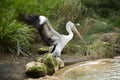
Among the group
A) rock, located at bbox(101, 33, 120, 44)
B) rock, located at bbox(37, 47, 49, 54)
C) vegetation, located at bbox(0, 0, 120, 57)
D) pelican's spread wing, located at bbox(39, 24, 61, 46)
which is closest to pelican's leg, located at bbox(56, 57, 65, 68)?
Result: pelican's spread wing, located at bbox(39, 24, 61, 46)

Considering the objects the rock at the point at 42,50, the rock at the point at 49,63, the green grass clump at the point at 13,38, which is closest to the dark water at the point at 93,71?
the rock at the point at 49,63

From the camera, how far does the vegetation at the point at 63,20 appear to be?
36.2 ft

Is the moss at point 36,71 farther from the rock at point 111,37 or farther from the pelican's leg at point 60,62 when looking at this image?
the rock at point 111,37

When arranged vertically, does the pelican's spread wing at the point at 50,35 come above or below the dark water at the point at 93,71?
above

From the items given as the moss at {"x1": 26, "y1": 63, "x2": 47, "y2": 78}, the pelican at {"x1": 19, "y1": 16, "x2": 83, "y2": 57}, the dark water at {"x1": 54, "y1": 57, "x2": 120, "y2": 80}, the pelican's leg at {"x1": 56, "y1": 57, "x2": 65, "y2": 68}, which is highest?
the pelican at {"x1": 19, "y1": 16, "x2": 83, "y2": 57}

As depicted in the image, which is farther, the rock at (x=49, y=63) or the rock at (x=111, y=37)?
the rock at (x=111, y=37)

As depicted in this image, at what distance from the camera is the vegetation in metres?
11.0

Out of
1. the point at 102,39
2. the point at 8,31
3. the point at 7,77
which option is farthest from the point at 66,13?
the point at 7,77

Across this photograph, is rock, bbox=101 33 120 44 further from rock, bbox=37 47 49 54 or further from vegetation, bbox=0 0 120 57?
rock, bbox=37 47 49 54

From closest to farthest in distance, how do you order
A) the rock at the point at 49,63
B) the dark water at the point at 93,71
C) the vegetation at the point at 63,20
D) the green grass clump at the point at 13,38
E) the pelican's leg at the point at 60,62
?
the dark water at the point at 93,71, the rock at the point at 49,63, the pelican's leg at the point at 60,62, the green grass clump at the point at 13,38, the vegetation at the point at 63,20

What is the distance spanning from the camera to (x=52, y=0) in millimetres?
14000

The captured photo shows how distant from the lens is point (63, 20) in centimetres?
1387

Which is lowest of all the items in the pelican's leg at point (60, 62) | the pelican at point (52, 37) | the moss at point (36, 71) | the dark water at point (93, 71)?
the dark water at point (93, 71)

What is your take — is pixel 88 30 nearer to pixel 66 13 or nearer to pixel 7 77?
pixel 66 13
